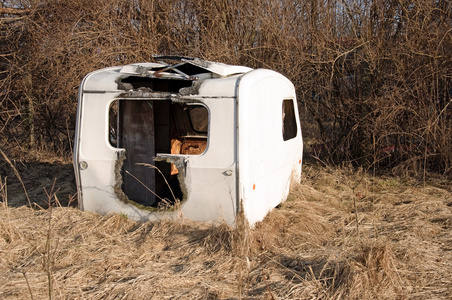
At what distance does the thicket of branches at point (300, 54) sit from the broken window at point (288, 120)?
235 centimetres

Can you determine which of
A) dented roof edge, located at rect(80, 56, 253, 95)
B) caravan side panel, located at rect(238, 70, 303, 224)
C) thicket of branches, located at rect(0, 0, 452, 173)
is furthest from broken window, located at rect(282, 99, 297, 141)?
thicket of branches, located at rect(0, 0, 452, 173)

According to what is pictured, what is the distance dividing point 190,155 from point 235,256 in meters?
1.26

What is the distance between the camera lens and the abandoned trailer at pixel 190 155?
4750 millimetres

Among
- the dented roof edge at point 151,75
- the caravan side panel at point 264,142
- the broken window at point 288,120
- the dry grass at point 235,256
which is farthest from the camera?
the broken window at point 288,120

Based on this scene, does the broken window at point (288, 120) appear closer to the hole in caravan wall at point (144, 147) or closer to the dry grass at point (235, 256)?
the dry grass at point (235, 256)

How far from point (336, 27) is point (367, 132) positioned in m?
2.46

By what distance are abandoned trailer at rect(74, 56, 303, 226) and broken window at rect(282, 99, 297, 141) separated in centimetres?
2

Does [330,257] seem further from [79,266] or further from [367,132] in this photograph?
[367,132]

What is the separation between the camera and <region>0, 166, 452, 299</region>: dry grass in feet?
11.8

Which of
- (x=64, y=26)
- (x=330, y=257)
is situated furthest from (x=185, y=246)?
(x=64, y=26)

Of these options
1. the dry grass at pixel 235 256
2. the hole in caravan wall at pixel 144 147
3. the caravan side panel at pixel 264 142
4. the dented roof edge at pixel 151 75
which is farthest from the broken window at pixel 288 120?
the hole in caravan wall at pixel 144 147

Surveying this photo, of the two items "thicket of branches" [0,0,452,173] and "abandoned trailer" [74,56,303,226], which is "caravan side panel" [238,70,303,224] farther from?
"thicket of branches" [0,0,452,173]

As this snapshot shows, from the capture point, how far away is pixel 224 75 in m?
5.17

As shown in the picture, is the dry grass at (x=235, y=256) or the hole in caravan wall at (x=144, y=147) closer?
the dry grass at (x=235, y=256)
